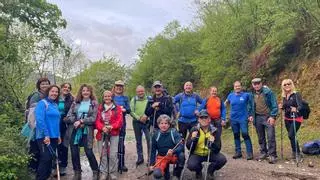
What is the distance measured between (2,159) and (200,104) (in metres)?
4.78

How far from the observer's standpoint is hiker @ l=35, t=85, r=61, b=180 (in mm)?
7980

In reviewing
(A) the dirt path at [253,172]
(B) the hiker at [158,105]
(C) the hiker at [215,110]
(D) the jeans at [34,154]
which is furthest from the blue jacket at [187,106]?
(D) the jeans at [34,154]

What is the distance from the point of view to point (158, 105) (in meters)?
9.46

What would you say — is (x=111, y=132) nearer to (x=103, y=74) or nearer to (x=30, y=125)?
(x=30, y=125)

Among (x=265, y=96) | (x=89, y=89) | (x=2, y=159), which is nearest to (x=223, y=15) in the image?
(x=265, y=96)

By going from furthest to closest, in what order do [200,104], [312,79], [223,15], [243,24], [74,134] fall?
[223,15]
[243,24]
[312,79]
[200,104]
[74,134]

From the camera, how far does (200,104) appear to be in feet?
34.0

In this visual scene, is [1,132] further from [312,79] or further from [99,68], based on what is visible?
[99,68]


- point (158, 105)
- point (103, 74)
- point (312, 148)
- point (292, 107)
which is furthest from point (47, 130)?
point (103, 74)

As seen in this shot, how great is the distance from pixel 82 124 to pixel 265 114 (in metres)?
4.63

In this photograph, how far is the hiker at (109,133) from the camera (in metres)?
8.63

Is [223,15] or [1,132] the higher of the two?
[223,15]

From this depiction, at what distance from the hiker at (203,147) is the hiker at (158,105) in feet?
3.94

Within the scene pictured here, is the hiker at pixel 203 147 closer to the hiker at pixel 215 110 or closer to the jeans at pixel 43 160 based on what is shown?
the hiker at pixel 215 110
